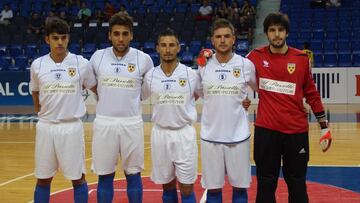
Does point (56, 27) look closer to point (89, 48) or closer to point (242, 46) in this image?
point (242, 46)

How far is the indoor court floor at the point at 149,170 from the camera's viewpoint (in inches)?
284

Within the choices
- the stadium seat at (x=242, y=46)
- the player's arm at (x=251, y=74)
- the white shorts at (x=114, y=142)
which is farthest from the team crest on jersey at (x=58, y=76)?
the stadium seat at (x=242, y=46)

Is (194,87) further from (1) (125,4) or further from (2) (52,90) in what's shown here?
(1) (125,4)

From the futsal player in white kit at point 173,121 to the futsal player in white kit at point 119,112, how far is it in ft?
0.64

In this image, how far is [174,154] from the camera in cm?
561

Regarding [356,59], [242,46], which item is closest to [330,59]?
[356,59]

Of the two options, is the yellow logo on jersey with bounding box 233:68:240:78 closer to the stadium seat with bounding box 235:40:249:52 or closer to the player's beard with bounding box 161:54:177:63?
the player's beard with bounding box 161:54:177:63

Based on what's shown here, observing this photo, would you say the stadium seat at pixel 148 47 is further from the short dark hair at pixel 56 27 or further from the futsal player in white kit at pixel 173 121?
the futsal player in white kit at pixel 173 121

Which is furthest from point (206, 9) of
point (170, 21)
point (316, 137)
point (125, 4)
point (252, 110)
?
point (316, 137)

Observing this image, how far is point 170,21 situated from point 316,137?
969 cm

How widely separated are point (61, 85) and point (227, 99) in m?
1.55

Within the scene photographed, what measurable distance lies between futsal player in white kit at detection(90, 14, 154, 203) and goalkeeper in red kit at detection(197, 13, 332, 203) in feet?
3.73

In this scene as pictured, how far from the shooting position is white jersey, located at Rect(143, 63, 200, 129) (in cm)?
561

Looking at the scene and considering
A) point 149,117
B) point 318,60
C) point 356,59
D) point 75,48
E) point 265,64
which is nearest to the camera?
point 265,64
